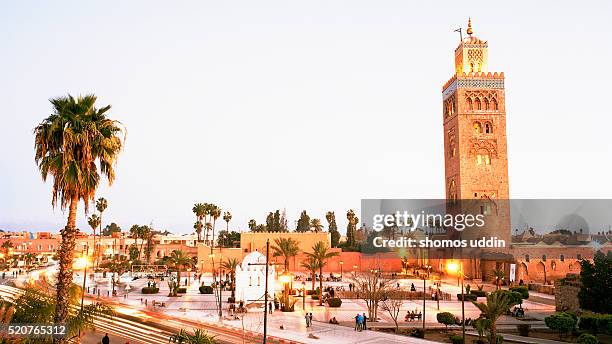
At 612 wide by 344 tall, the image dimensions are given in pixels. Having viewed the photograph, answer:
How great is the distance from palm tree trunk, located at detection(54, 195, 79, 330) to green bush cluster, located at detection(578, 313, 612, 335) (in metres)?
27.6

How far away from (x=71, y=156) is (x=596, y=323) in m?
28.6

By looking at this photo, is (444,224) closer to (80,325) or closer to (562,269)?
(562,269)

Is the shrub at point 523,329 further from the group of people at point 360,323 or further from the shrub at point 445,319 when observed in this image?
the group of people at point 360,323

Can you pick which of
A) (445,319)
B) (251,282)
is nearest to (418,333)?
(445,319)

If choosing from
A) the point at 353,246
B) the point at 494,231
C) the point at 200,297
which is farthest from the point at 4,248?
the point at 494,231

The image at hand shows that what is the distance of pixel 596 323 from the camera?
30.0 m

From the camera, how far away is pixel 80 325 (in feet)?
48.1

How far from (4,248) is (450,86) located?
9694 cm

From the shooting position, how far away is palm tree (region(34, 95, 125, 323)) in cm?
1499

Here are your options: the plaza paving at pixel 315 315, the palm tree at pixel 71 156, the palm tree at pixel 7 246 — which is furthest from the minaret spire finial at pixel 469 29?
the palm tree at pixel 7 246

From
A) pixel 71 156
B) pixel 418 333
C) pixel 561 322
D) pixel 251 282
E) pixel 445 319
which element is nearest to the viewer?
pixel 71 156

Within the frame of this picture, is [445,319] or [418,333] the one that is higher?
[445,319]

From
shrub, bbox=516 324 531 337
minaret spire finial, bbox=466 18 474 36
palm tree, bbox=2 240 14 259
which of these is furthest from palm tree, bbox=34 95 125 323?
palm tree, bbox=2 240 14 259

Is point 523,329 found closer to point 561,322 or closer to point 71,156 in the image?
point 561,322
